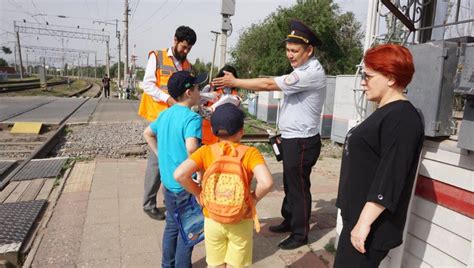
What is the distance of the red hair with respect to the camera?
1.72m

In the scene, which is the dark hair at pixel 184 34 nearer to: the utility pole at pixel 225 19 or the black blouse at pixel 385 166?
the black blouse at pixel 385 166

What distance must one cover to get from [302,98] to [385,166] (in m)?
1.54

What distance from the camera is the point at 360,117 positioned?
3182 millimetres

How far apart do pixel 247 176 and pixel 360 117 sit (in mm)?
1595

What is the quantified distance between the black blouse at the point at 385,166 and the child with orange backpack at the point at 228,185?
18.9 inches

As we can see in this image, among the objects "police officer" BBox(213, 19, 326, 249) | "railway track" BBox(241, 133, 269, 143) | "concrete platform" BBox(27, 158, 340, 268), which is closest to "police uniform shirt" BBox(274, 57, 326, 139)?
"police officer" BBox(213, 19, 326, 249)

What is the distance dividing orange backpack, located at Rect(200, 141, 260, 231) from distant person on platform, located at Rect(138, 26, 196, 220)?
1682 mm

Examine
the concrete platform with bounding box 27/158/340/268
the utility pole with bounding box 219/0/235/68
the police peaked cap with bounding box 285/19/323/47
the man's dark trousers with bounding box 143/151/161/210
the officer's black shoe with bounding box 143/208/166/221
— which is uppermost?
the utility pole with bounding box 219/0/235/68

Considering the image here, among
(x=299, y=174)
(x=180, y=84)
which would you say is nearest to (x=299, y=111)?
Answer: (x=299, y=174)

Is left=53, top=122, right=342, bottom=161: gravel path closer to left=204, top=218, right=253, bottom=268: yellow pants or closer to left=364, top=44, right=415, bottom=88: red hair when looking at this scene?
left=204, top=218, right=253, bottom=268: yellow pants

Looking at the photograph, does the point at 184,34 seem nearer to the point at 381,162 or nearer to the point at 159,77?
the point at 159,77

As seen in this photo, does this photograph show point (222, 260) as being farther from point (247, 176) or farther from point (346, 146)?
point (346, 146)

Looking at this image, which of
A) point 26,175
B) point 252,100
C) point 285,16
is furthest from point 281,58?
point 26,175

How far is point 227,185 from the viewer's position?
2031 mm
